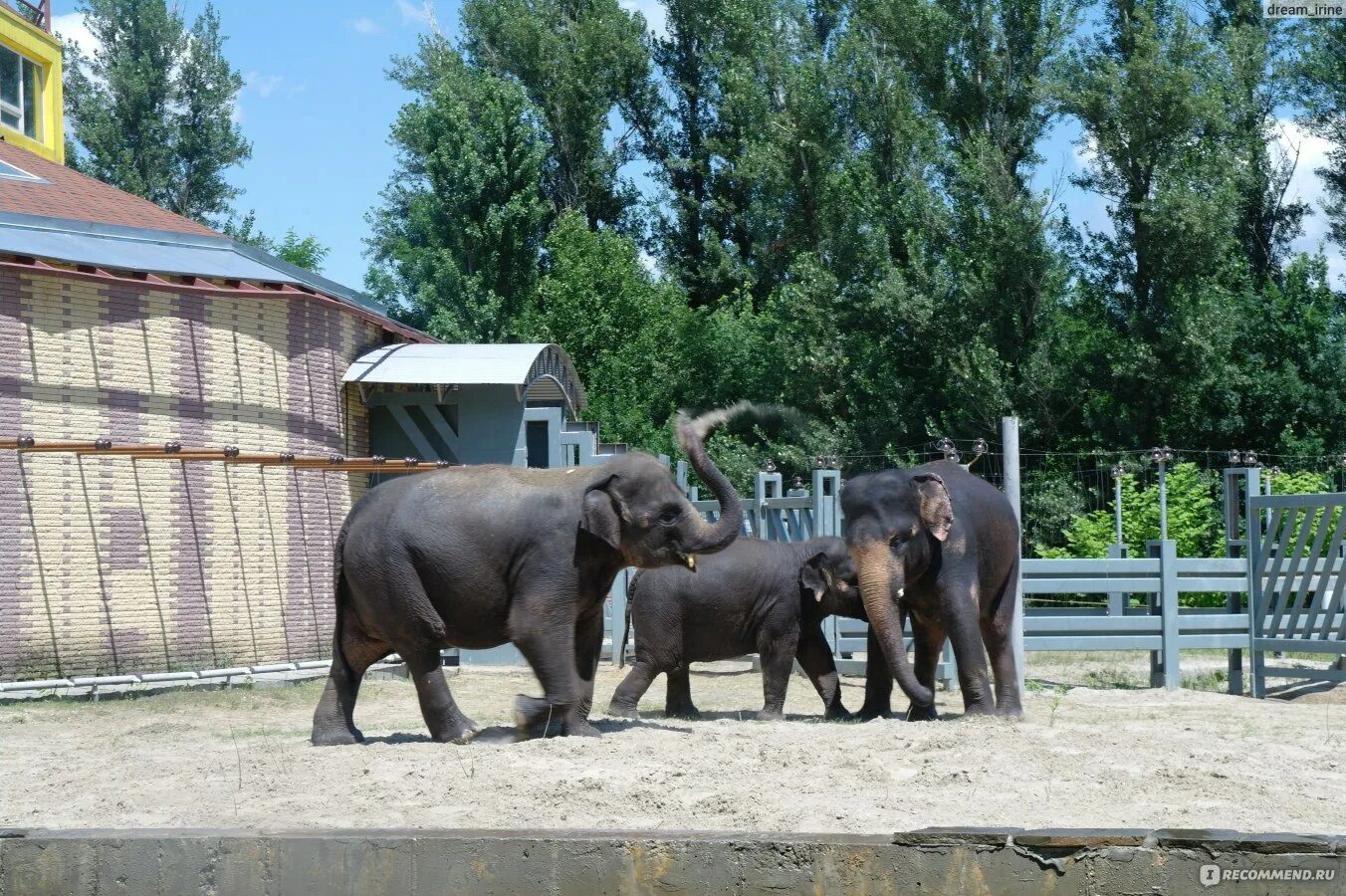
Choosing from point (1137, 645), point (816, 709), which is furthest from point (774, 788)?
point (1137, 645)

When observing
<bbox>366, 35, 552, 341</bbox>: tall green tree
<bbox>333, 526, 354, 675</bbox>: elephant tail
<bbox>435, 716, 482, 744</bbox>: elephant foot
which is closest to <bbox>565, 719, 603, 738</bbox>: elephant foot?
<bbox>435, 716, 482, 744</bbox>: elephant foot

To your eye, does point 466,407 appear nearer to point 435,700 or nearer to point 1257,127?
point 435,700

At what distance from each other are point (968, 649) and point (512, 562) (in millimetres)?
3560

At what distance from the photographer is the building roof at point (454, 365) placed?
2114cm

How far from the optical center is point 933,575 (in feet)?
37.8

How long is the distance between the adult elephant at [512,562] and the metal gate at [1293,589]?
7.34 m

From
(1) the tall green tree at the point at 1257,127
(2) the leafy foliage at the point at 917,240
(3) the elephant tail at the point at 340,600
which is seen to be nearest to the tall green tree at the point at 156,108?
(2) the leafy foliage at the point at 917,240

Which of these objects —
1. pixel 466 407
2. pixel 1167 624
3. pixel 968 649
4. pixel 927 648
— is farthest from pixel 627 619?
pixel 968 649

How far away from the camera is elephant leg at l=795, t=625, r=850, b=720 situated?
13.0 meters

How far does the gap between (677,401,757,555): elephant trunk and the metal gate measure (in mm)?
6932

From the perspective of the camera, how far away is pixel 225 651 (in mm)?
18922

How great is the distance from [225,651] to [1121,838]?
1470cm

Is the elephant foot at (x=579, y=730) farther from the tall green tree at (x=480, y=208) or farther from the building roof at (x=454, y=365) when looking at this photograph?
the tall green tree at (x=480, y=208)

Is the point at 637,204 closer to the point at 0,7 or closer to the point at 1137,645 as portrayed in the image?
the point at 0,7
